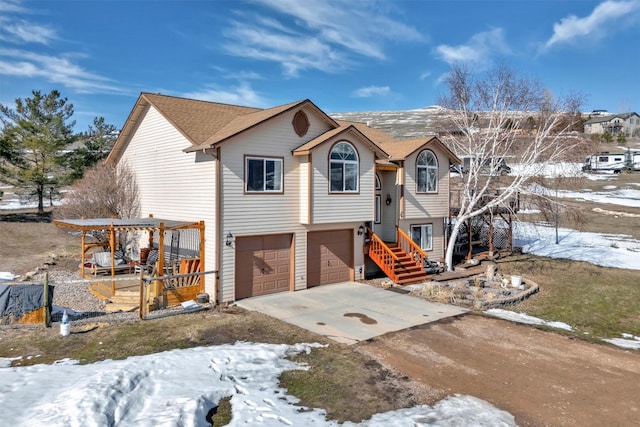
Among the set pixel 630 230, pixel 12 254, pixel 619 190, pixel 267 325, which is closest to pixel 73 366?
pixel 267 325

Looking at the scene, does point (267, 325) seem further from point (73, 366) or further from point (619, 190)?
point (619, 190)

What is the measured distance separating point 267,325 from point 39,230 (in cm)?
2470

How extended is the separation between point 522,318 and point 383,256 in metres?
5.77

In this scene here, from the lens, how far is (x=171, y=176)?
1552 centimetres

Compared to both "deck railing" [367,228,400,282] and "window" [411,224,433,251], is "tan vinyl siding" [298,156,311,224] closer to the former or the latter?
"deck railing" [367,228,400,282]

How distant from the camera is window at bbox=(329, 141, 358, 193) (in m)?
15.3

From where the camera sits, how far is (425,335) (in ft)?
33.9

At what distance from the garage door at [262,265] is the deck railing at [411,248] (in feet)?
18.9

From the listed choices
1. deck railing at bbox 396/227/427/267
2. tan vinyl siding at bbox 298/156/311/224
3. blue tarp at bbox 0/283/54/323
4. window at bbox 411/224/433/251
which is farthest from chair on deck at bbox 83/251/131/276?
window at bbox 411/224/433/251

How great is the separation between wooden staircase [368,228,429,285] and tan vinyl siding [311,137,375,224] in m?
1.31

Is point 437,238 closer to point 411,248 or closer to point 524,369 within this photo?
point 411,248

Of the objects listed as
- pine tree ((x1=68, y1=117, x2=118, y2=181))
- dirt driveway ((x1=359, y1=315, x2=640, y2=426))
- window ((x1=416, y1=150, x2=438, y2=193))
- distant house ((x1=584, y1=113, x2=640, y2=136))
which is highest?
distant house ((x1=584, y1=113, x2=640, y2=136))

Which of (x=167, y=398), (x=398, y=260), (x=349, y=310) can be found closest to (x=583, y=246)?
(x=398, y=260)

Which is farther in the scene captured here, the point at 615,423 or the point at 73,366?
the point at 73,366
